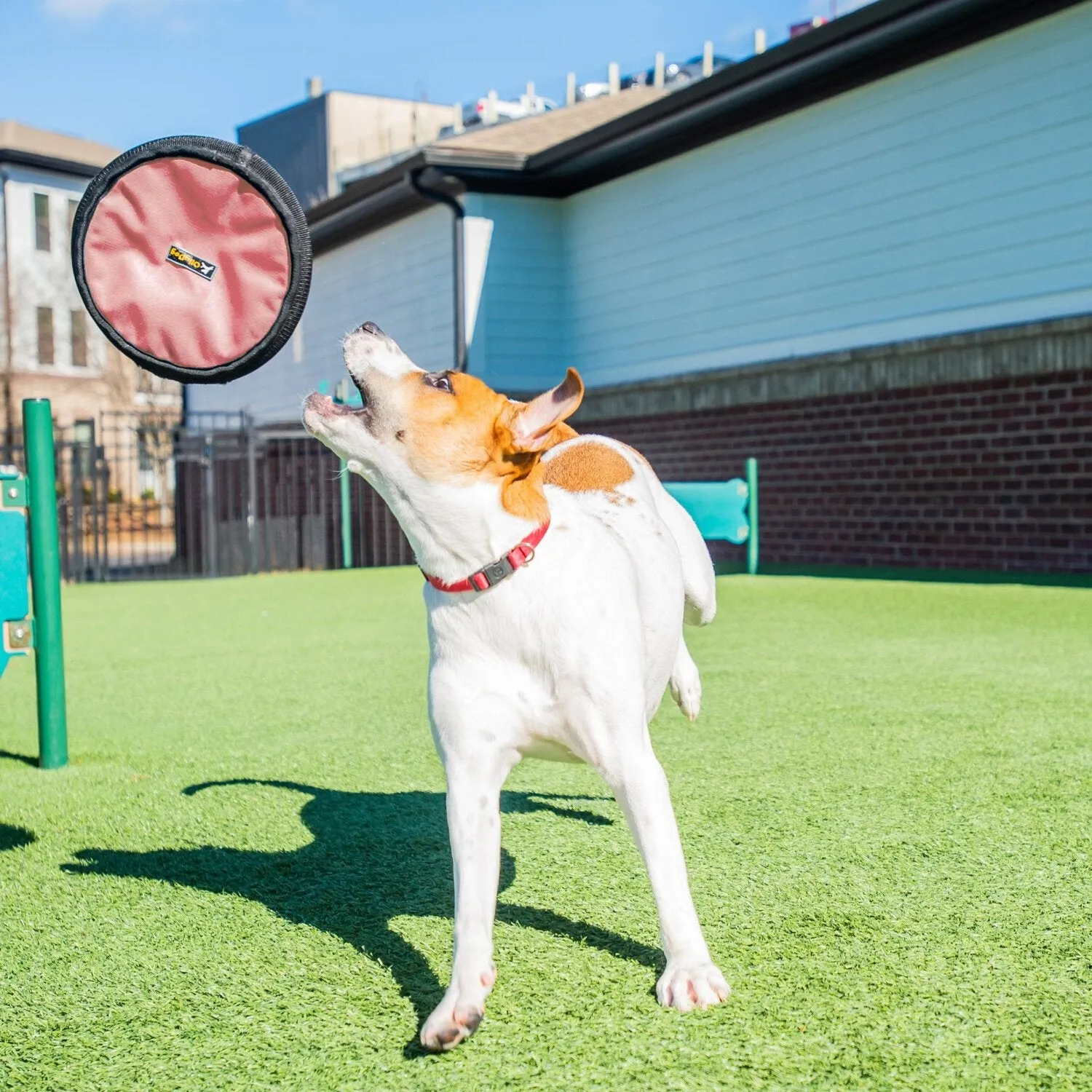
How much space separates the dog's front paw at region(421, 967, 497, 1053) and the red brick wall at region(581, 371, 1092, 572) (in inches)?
401

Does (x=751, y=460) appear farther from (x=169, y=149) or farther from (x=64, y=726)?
(x=169, y=149)

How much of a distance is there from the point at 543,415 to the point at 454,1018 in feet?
3.80

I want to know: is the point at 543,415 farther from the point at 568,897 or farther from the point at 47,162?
the point at 47,162

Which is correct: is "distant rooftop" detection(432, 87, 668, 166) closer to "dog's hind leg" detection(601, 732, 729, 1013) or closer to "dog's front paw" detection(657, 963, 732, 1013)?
"dog's hind leg" detection(601, 732, 729, 1013)

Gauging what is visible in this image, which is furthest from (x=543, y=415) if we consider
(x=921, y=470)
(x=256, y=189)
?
(x=921, y=470)

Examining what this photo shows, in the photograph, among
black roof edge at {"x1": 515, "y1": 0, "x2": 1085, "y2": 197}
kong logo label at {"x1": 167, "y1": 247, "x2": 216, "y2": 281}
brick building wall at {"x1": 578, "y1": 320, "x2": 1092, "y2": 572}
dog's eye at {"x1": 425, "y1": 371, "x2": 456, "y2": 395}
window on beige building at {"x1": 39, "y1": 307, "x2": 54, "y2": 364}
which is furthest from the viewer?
window on beige building at {"x1": 39, "y1": 307, "x2": 54, "y2": 364}

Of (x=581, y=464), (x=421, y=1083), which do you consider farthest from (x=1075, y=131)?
(x=421, y=1083)

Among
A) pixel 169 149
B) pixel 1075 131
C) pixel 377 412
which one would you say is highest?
pixel 1075 131

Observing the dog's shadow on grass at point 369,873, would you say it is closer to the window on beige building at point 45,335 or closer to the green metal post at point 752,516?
the green metal post at point 752,516

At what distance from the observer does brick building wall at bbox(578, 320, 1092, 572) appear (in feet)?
37.7

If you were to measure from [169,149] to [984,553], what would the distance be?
10.7 meters

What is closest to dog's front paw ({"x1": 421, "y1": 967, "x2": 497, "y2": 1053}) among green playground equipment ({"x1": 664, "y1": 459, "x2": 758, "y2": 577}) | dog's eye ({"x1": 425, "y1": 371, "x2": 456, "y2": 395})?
dog's eye ({"x1": 425, "y1": 371, "x2": 456, "y2": 395})

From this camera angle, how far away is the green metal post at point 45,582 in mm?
4898

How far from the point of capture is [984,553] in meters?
12.3
